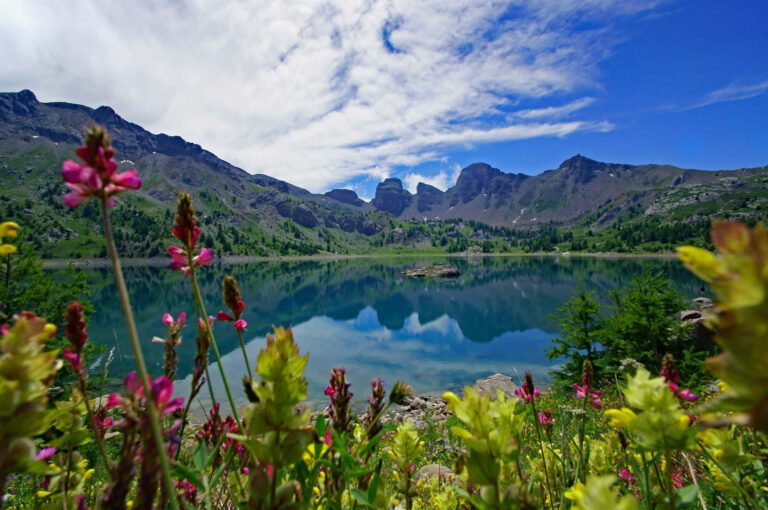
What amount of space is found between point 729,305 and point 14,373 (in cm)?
158

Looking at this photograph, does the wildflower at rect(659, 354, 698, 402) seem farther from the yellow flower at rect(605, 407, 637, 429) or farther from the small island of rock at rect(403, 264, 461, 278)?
the small island of rock at rect(403, 264, 461, 278)

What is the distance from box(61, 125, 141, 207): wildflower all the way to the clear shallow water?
3.55 ft

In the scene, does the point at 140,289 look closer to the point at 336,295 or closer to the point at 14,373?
the point at 336,295

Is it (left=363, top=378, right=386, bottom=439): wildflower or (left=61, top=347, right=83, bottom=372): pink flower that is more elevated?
(left=61, top=347, right=83, bottom=372): pink flower

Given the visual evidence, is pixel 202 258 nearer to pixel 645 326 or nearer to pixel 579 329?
pixel 645 326

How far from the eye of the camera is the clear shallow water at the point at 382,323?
119 ft

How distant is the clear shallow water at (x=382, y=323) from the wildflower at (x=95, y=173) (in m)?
1.08

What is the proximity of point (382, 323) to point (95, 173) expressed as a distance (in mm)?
71330

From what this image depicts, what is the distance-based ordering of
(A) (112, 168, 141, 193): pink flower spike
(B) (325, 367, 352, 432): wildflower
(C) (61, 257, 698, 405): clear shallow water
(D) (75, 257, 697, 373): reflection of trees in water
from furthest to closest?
(D) (75, 257, 697, 373): reflection of trees in water < (C) (61, 257, 698, 405): clear shallow water < (B) (325, 367, 352, 432): wildflower < (A) (112, 168, 141, 193): pink flower spike

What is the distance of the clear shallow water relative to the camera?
3631 centimetres

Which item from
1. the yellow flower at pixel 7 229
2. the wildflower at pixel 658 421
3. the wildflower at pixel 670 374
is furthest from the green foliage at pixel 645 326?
the yellow flower at pixel 7 229

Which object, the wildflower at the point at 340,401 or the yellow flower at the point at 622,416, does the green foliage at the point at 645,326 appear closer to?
the yellow flower at the point at 622,416

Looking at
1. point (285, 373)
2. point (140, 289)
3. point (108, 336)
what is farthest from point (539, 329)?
point (140, 289)

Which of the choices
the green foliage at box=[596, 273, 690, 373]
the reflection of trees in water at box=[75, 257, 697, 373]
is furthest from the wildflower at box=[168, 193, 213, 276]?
the reflection of trees in water at box=[75, 257, 697, 373]
